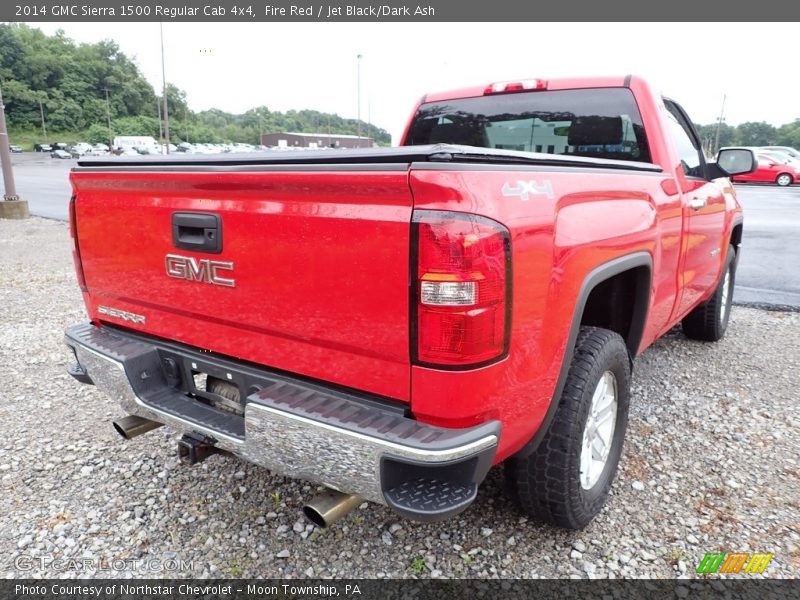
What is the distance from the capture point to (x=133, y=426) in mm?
2547

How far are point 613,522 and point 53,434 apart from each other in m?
3.07

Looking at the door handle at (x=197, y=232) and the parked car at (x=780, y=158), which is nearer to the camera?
the door handle at (x=197, y=232)

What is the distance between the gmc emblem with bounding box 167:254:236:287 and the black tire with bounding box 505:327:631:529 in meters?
1.31

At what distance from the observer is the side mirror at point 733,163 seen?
12.8 feet

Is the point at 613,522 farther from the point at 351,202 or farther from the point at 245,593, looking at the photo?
the point at 351,202

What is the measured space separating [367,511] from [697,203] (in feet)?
Answer: 8.55

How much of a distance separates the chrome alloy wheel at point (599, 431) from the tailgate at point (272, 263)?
108cm

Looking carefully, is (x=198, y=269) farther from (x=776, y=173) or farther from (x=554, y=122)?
(x=776, y=173)

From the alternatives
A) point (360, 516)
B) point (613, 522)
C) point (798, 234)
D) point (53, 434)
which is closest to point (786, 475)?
point (613, 522)

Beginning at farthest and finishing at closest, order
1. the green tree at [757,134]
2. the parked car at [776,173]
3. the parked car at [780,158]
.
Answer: the green tree at [757,134], the parked car at [780,158], the parked car at [776,173]

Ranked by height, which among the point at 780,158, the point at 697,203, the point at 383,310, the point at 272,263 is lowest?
the point at 383,310

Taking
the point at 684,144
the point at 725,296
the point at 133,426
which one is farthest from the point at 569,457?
the point at 725,296

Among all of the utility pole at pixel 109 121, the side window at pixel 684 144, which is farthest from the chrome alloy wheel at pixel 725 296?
the utility pole at pixel 109 121

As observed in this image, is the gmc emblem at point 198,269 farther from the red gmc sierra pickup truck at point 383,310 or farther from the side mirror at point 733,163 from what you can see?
the side mirror at point 733,163
